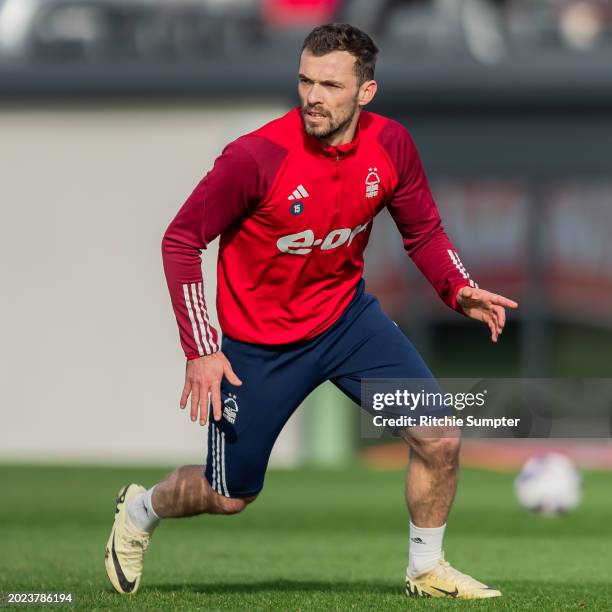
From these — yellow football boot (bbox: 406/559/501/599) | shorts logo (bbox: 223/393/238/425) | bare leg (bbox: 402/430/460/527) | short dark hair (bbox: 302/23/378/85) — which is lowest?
yellow football boot (bbox: 406/559/501/599)

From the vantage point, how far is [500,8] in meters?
18.4

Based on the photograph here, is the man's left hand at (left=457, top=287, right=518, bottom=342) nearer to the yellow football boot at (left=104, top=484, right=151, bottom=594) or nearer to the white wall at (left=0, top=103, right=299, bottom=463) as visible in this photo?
the yellow football boot at (left=104, top=484, right=151, bottom=594)

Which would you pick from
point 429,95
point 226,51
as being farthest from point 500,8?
point 226,51

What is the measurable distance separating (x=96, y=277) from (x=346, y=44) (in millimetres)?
11324

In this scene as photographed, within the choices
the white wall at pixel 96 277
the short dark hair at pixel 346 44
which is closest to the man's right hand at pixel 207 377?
the short dark hair at pixel 346 44

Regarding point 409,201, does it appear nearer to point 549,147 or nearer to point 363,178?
point 363,178

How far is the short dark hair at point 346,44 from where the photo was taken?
6.24 m

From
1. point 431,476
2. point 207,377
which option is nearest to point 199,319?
point 207,377

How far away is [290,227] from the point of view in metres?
6.42

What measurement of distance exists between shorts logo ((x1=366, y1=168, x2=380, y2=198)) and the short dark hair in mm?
418

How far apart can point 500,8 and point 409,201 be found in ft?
40.2

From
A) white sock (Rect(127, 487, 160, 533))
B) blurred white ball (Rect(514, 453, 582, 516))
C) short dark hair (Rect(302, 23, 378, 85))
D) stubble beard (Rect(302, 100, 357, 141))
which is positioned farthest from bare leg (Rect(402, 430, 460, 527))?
blurred white ball (Rect(514, 453, 582, 516))

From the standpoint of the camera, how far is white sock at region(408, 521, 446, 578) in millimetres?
6602

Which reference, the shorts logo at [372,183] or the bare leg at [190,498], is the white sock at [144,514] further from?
the shorts logo at [372,183]
